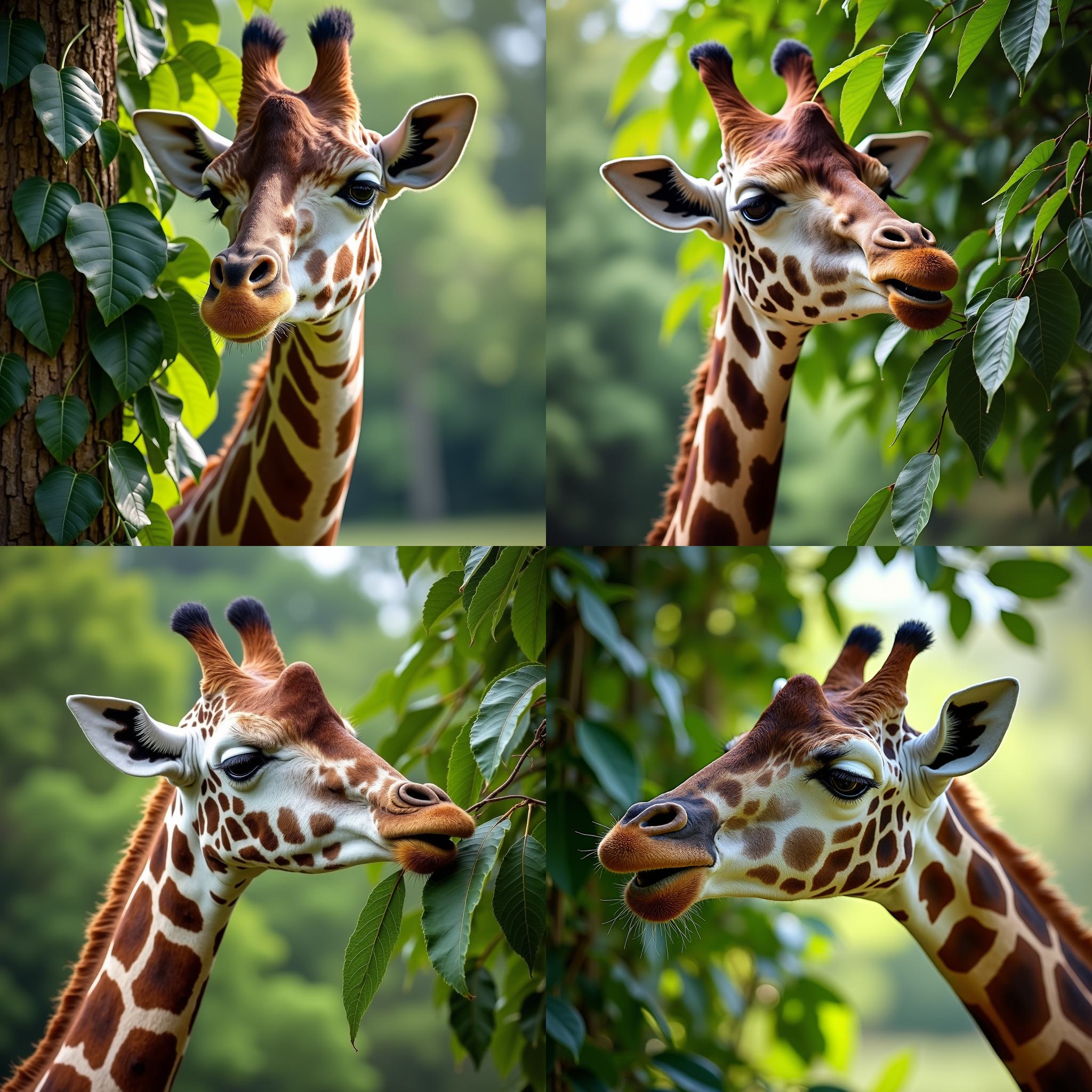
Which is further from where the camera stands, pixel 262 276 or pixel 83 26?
pixel 83 26

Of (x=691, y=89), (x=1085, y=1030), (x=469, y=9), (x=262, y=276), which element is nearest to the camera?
(x=262, y=276)

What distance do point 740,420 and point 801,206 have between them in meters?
0.26

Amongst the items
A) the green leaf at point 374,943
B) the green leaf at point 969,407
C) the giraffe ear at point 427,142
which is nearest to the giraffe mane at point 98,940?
the green leaf at point 374,943

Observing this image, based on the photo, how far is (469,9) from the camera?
314cm

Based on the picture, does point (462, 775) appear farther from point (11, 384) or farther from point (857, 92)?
point (857, 92)

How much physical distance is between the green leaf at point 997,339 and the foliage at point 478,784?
52 centimetres

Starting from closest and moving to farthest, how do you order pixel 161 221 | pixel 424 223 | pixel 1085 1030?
pixel 1085 1030 → pixel 161 221 → pixel 424 223

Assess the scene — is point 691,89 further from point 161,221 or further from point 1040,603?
point 1040,603

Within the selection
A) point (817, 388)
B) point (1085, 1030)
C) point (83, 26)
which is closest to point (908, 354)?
A: point (817, 388)

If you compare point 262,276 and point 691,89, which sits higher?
point 691,89

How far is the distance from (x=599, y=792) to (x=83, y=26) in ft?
3.59

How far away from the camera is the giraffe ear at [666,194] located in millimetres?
1132

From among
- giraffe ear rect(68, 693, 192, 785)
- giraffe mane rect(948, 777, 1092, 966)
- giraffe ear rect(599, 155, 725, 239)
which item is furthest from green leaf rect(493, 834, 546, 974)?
giraffe ear rect(599, 155, 725, 239)

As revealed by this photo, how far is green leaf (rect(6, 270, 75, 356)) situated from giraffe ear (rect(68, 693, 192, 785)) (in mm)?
383
